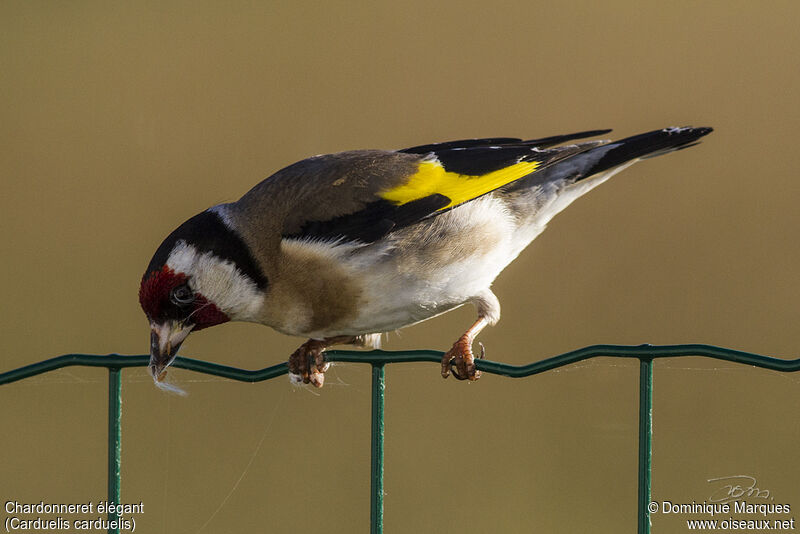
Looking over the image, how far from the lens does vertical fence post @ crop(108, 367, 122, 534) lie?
2.92 meters

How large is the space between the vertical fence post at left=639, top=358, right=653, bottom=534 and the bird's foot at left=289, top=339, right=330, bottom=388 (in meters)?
1.50

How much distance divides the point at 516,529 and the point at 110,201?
121 inches

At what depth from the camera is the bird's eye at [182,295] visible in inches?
142

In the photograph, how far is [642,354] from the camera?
2654mm

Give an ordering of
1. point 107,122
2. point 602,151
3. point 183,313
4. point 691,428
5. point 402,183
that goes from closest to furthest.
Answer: point 183,313, point 402,183, point 602,151, point 691,428, point 107,122

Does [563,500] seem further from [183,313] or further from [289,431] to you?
[183,313]

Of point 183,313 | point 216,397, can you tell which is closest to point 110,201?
point 216,397

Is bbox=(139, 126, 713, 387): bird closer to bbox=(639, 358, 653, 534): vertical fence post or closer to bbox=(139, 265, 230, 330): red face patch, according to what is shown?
bbox=(139, 265, 230, 330): red face patch

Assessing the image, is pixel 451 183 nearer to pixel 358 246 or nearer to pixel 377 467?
pixel 358 246

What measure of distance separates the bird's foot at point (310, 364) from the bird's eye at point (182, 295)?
46cm

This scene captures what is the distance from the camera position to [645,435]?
2656mm

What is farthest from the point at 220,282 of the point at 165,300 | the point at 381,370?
the point at 381,370

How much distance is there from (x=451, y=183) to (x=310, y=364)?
0.77 meters
